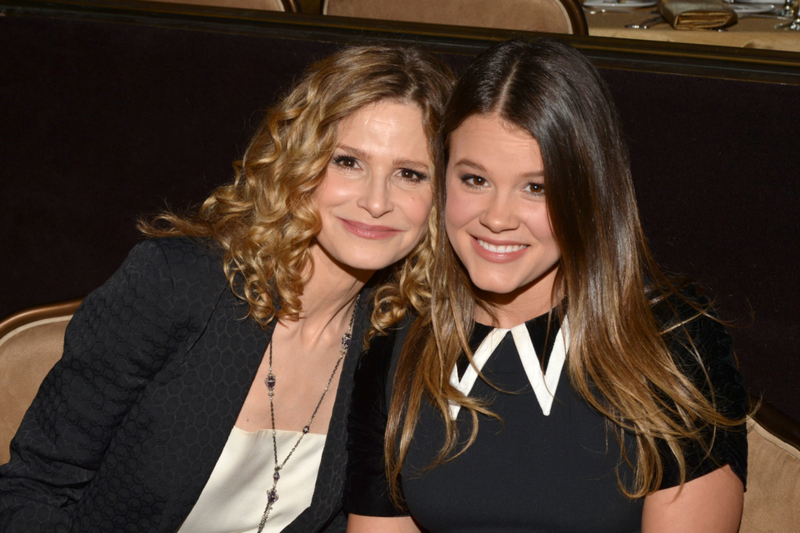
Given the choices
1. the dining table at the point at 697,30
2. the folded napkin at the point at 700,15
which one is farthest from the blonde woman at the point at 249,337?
the folded napkin at the point at 700,15

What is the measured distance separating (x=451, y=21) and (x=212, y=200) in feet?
3.99

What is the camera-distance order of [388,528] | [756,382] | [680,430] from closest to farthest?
[680,430], [388,528], [756,382]

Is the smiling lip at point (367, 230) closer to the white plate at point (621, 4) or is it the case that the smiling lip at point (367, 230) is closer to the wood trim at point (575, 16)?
the wood trim at point (575, 16)

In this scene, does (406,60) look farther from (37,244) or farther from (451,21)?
(37,244)

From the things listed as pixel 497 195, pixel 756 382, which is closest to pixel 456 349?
pixel 497 195

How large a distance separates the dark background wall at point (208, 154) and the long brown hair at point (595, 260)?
1.08 feet

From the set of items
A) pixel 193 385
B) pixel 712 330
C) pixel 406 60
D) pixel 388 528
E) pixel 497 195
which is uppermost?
pixel 406 60

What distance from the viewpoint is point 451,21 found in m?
2.65

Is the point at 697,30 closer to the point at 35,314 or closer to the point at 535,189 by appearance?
the point at 535,189

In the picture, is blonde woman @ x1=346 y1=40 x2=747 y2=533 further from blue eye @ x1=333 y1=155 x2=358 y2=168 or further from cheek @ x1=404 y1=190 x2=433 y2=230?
blue eye @ x1=333 y1=155 x2=358 y2=168

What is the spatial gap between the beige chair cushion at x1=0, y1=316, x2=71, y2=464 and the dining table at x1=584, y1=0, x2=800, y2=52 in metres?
1.91

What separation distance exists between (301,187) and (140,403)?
1.95 feet

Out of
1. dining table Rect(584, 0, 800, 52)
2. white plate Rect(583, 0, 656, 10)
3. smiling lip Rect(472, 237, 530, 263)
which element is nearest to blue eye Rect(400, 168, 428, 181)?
smiling lip Rect(472, 237, 530, 263)

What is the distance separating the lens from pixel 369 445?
5.32ft
